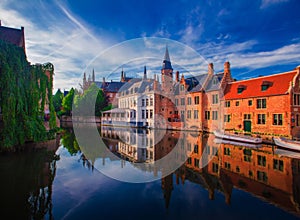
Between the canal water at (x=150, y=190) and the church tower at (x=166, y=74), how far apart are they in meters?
28.5

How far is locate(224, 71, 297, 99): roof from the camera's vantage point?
20812 millimetres

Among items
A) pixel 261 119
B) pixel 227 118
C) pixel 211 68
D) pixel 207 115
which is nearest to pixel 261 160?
pixel 261 119

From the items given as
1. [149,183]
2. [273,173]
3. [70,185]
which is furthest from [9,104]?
[273,173]

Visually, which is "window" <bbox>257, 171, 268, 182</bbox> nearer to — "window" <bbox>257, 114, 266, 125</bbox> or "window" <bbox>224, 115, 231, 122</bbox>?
"window" <bbox>257, 114, 266, 125</bbox>

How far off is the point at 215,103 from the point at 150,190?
76.7 ft

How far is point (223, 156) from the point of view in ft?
44.8

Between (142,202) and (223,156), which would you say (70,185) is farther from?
(223,156)

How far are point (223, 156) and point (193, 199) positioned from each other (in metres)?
7.55

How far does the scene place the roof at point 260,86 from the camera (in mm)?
20812

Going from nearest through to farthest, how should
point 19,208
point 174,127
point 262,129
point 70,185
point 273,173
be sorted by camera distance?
point 19,208 < point 70,185 < point 273,173 < point 262,129 < point 174,127

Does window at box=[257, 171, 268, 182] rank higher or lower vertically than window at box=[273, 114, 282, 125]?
lower

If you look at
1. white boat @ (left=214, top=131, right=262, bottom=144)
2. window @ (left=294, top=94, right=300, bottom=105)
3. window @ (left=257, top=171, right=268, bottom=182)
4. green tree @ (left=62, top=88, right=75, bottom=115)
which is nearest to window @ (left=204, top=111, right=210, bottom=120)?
A: white boat @ (left=214, top=131, right=262, bottom=144)

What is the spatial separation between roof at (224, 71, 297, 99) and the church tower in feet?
46.4

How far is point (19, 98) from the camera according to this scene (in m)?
13.2
